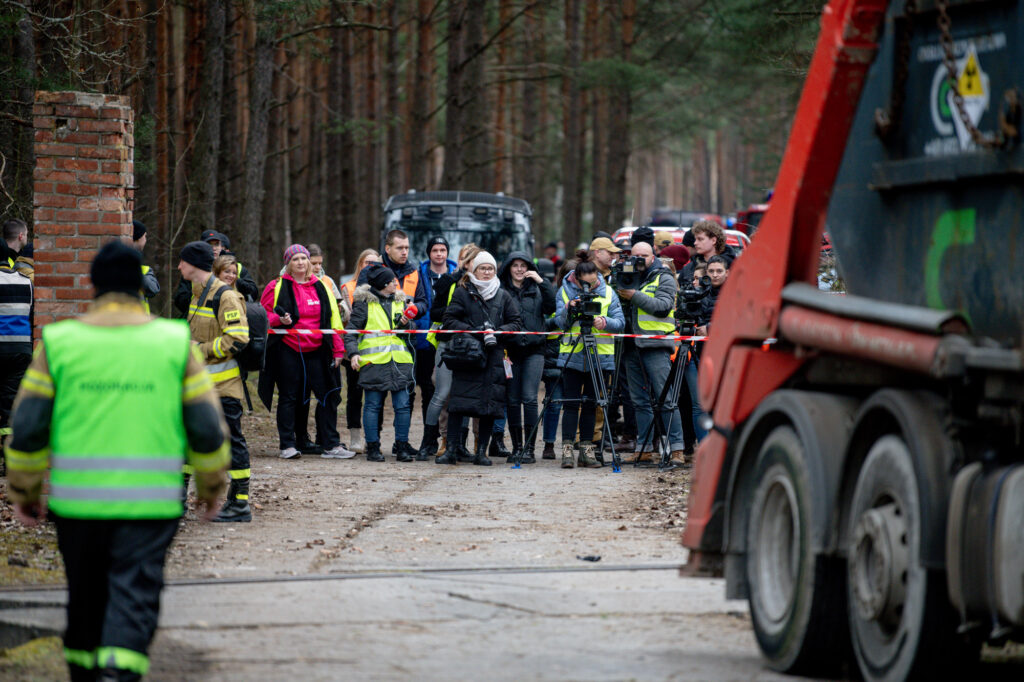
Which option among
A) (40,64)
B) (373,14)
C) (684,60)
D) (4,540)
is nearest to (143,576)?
(4,540)

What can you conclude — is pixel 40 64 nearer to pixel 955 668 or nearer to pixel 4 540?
pixel 4 540

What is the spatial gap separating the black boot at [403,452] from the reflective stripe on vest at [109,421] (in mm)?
8691

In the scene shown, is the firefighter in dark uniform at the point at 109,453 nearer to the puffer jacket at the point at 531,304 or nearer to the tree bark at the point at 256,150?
the puffer jacket at the point at 531,304

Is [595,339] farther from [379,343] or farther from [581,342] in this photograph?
[379,343]

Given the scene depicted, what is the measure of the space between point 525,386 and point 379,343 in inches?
59.4

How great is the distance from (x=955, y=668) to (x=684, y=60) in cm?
3859

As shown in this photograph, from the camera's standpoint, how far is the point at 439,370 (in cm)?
1385

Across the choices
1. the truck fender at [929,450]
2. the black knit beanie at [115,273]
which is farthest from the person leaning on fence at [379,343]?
the truck fender at [929,450]

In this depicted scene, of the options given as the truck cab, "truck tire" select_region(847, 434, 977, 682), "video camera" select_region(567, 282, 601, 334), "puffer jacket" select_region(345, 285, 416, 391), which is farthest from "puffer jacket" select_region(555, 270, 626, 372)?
"truck tire" select_region(847, 434, 977, 682)

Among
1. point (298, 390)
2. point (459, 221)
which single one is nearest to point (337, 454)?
point (298, 390)

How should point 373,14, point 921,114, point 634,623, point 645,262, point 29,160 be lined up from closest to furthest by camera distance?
point 921,114 → point 634,623 → point 645,262 → point 29,160 → point 373,14

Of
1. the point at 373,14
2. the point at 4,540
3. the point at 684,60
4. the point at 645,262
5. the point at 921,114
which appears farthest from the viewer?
the point at 684,60

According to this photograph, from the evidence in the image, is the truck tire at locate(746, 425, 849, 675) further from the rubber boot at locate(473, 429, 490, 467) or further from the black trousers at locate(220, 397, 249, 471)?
the rubber boot at locate(473, 429, 490, 467)

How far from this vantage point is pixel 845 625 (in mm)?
5672
